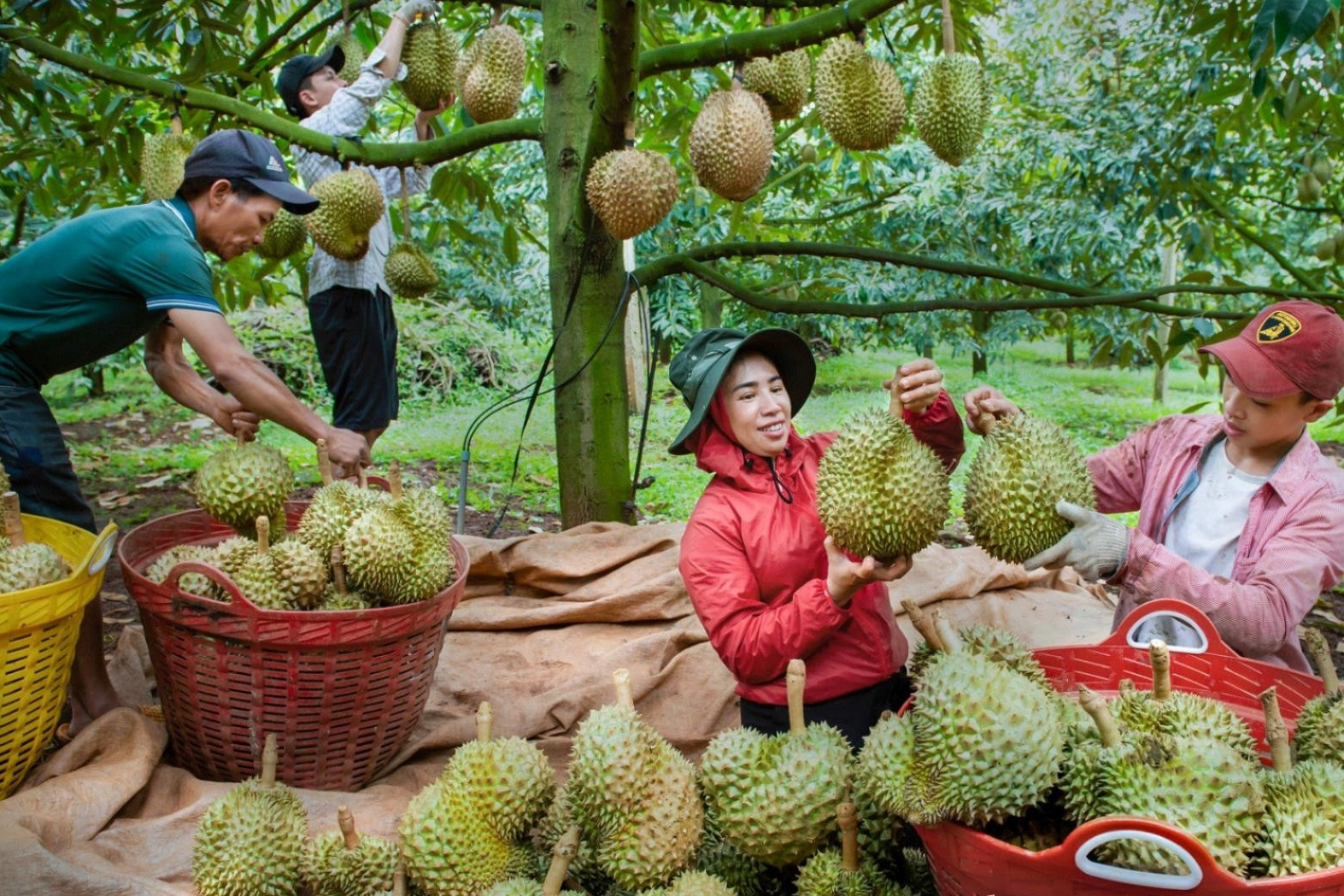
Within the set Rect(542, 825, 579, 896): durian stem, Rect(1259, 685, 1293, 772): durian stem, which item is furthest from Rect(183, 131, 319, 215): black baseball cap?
Rect(1259, 685, 1293, 772): durian stem

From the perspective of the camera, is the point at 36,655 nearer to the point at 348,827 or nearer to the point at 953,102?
the point at 348,827

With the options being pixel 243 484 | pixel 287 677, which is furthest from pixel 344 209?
pixel 287 677

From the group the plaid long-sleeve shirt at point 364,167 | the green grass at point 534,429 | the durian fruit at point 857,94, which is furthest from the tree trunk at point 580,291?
the green grass at point 534,429

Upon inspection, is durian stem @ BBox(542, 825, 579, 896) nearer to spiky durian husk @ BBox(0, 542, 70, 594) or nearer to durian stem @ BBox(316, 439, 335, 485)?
durian stem @ BBox(316, 439, 335, 485)

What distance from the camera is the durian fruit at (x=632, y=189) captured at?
3.08 metres

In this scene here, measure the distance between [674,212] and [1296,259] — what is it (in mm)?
9233

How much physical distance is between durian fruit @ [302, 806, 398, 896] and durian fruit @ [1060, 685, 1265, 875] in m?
1.37

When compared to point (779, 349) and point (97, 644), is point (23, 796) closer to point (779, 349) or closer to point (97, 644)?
point (97, 644)

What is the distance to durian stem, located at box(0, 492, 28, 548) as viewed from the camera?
243 cm

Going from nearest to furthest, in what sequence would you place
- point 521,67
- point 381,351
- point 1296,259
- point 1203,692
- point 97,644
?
point 1203,692 → point 97,644 → point 521,67 → point 381,351 → point 1296,259

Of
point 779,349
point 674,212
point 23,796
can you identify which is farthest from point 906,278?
point 23,796

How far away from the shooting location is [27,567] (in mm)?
2404

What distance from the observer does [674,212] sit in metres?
8.80

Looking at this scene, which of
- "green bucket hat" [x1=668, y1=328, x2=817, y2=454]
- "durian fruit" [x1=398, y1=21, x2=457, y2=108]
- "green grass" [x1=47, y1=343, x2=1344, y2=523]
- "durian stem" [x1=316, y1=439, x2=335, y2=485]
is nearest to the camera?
"green bucket hat" [x1=668, y1=328, x2=817, y2=454]
